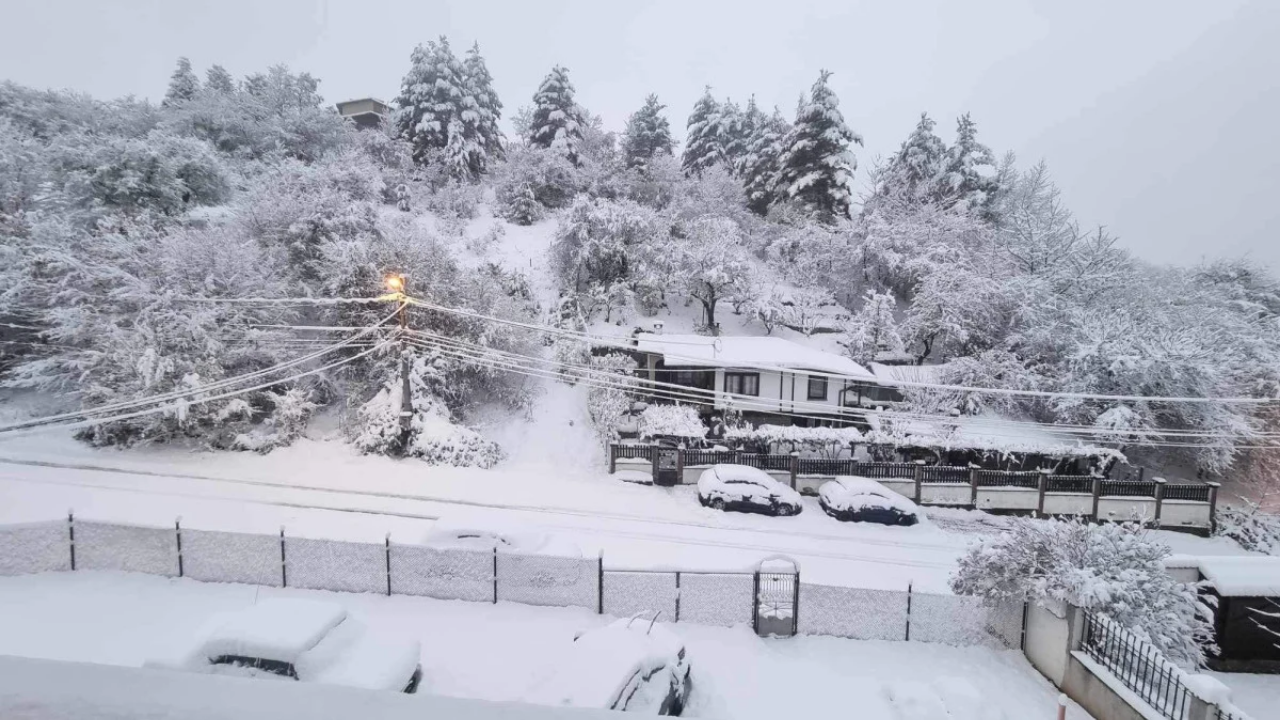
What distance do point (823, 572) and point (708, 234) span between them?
21.7 metres

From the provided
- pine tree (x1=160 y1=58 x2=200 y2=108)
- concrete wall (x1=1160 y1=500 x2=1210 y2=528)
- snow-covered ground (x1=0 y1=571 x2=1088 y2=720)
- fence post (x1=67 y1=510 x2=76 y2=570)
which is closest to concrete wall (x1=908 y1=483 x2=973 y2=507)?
concrete wall (x1=1160 y1=500 x2=1210 y2=528)

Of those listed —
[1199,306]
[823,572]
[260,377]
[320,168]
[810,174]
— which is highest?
[810,174]

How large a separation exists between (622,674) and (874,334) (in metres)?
24.6

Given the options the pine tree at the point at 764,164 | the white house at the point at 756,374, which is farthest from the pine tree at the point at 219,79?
the white house at the point at 756,374

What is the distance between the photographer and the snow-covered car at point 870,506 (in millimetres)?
17734

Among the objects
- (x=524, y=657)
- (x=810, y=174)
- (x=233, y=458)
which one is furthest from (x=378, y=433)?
(x=810, y=174)

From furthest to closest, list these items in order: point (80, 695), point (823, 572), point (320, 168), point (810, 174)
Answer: point (810, 174) < point (320, 168) < point (823, 572) < point (80, 695)

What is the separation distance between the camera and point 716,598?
36.7 ft

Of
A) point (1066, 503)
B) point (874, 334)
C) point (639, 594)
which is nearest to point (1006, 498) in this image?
point (1066, 503)

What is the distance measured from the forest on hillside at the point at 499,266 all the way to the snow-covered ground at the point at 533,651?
9.19 metres

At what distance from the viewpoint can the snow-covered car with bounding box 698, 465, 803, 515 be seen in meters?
17.7

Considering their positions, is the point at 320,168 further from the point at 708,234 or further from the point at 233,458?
the point at 708,234

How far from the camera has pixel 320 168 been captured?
30.9 meters

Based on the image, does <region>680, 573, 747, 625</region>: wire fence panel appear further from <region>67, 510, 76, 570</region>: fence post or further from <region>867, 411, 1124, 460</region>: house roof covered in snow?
<region>67, 510, 76, 570</region>: fence post
